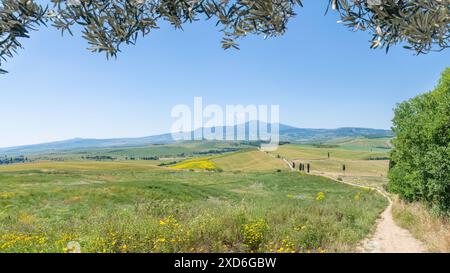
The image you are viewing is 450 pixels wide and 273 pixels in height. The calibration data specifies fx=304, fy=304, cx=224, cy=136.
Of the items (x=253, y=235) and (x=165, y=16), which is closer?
(x=165, y=16)

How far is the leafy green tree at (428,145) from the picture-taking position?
42.1ft

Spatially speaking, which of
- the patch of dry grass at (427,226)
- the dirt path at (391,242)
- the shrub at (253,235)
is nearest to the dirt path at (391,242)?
the dirt path at (391,242)

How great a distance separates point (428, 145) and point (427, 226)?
4000 millimetres

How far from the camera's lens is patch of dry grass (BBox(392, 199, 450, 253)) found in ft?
28.3

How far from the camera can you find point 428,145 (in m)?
14.2

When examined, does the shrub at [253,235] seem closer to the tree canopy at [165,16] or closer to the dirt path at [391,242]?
the dirt path at [391,242]

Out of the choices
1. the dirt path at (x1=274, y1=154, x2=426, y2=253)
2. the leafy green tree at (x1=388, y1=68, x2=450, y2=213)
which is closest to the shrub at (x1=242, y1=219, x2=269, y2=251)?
the dirt path at (x1=274, y1=154, x2=426, y2=253)

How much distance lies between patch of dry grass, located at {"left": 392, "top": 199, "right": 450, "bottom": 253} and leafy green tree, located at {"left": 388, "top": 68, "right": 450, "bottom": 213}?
72 centimetres

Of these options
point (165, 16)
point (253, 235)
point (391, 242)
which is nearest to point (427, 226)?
point (391, 242)

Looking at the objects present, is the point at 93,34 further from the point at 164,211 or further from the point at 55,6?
the point at 164,211

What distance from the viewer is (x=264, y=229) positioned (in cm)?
873

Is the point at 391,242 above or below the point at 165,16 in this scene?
below

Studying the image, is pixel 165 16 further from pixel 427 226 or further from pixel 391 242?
pixel 427 226

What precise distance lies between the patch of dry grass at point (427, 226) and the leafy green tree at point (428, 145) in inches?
28.3
